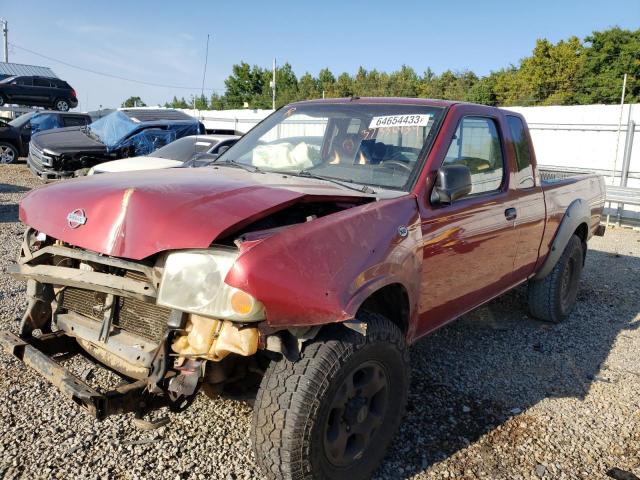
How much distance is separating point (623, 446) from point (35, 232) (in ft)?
11.9

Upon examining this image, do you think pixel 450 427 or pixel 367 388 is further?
pixel 450 427

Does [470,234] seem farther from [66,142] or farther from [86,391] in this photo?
[66,142]

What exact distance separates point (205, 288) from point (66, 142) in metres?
11.0

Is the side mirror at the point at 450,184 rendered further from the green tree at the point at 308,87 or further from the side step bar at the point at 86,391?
the green tree at the point at 308,87

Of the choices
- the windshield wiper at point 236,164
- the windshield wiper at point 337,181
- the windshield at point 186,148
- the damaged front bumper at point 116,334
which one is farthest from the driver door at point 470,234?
the windshield at point 186,148

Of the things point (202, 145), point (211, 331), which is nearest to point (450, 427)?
point (211, 331)

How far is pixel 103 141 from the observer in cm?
1154

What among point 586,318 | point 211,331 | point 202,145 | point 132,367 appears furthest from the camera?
point 202,145

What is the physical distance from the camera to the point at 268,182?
288 cm

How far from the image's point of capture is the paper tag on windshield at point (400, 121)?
11.1 feet

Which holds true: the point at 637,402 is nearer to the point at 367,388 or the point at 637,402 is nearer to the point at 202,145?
the point at 367,388

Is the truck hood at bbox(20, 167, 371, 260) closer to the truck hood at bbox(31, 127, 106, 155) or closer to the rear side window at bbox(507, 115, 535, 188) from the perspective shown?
the rear side window at bbox(507, 115, 535, 188)

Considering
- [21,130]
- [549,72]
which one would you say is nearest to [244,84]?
[549,72]

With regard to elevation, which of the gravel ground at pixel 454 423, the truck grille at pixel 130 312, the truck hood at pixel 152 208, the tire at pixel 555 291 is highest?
the truck hood at pixel 152 208
